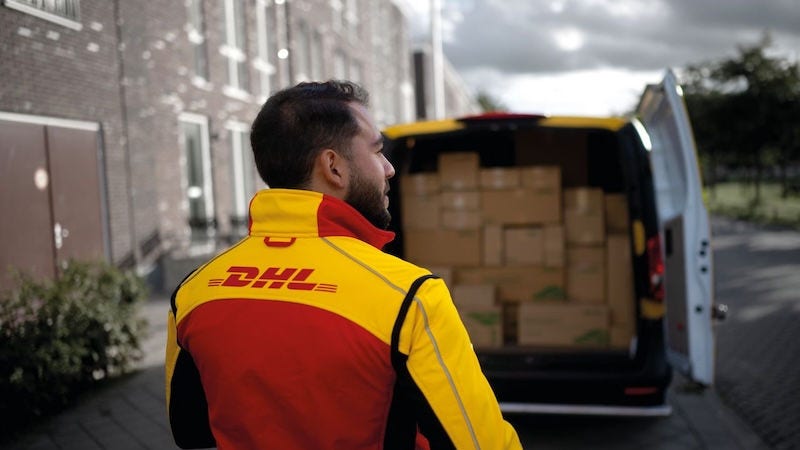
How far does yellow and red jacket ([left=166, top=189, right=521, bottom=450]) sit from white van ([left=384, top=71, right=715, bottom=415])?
2.97 meters

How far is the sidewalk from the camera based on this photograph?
4.88 metres

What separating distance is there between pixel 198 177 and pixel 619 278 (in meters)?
11.1

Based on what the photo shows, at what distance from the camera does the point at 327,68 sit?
23.5 metres

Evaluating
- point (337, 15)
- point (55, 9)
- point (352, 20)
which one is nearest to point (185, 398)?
point (55, 9)

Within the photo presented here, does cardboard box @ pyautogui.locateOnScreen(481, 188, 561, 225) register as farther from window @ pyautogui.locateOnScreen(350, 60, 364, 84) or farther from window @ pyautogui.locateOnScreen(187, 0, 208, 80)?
window @ pyautogui.locateOnScreen(350, 60, 364, 84)

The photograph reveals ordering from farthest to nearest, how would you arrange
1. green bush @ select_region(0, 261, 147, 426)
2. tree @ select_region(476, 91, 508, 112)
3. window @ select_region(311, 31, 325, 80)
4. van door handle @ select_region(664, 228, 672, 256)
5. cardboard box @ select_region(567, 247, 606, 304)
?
tree @ select_region(476, 91, 508, 112), window @ select_region(311, 31, 325, 80), cardboard box @ select_region(567, 247, 606, 304), green bush @ select_region(0, 261, 147, 426), van door handle @ select_region(664, 228, 672, 256)

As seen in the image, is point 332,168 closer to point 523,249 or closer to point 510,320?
point 523,249

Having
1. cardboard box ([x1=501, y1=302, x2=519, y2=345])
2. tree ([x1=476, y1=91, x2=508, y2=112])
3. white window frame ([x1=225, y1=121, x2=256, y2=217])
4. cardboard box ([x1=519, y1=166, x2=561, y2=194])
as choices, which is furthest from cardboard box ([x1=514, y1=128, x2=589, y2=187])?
tree ([x1=476, y1=91, x2=508, y2=112])

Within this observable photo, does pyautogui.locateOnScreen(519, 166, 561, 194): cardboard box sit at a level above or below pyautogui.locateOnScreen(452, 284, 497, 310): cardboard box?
above

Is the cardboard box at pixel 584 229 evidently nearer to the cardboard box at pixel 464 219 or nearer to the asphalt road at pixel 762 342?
the cardboard box at pixel 464 219

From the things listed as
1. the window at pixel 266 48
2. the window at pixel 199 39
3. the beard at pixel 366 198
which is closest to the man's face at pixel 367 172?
the beard at pixel 366 198

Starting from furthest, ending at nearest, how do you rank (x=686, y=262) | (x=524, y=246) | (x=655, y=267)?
(x=524, y=246)
(x=655, y=267)
(x=686, y=262)

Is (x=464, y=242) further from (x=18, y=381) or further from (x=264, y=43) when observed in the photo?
(x=264, y=43)

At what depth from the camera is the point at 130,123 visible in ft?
39.2
